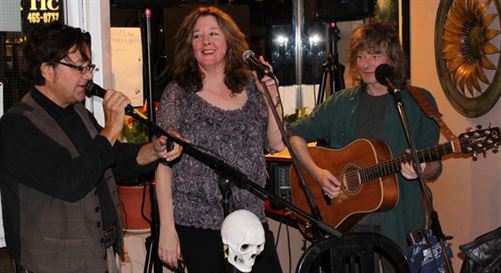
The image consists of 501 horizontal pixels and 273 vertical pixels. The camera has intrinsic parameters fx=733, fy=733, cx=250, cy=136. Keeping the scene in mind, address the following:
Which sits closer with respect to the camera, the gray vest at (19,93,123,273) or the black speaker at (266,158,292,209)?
the gray vest at (19,93,123,273)

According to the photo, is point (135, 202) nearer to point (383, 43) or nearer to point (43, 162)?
point (383, 43)

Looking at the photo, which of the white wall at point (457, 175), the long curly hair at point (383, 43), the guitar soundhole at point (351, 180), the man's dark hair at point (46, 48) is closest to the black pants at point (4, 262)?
the man's dark hair at point (46, 48)

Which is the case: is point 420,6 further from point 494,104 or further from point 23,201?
point 23,201

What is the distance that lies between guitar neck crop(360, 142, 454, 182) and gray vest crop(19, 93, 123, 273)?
135cm

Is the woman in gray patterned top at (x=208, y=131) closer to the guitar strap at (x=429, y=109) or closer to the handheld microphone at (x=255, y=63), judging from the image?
the handheld microphone at (x=255, y=63)

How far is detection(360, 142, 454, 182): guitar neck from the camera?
117 inches

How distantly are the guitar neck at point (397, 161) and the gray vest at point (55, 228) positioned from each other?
135 cm

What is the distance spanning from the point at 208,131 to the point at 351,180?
984mm

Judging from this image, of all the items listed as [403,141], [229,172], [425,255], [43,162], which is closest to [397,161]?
[403,141]

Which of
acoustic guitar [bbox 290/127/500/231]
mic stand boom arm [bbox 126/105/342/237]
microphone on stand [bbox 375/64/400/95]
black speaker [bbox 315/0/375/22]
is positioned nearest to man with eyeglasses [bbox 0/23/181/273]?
mic stand boom arm [bbox 126/105/342/237]

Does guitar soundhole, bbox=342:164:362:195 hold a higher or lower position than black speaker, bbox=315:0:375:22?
lower

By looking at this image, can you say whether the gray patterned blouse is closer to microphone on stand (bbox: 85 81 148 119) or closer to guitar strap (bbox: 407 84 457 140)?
microphone on stand (bbox: 85 81 148 119)

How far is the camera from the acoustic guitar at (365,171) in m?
2.93

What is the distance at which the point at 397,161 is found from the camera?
3.13 meters
